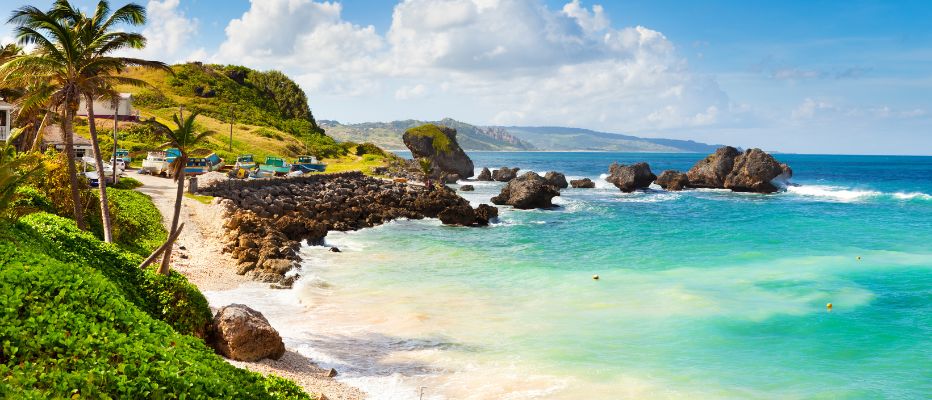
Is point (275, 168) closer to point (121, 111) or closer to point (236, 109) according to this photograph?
point (121, 111)

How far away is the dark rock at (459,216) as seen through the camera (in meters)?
55.2

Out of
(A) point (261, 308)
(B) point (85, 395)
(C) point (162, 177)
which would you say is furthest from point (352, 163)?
(B) point (85, 395)

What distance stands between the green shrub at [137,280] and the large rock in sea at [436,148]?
8497 centimetres

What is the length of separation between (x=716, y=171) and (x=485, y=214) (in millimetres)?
53767

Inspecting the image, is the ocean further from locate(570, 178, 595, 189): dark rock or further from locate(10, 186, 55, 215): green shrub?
locate(570, 178, 595, 189): dark rock

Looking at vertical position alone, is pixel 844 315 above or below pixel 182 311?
below

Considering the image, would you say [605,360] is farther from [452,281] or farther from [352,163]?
[352,163]

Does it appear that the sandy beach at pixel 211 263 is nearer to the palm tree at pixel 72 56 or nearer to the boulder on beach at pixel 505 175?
the palm tree at pixel 72 56

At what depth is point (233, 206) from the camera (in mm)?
46000

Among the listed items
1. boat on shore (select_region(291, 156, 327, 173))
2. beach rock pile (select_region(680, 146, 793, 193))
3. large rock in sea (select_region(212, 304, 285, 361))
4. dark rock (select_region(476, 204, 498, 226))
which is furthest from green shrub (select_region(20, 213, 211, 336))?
beach rock pile (select_region(680, 146, 793, 193))

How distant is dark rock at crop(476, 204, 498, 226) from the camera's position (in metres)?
56.0

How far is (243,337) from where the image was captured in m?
19.2

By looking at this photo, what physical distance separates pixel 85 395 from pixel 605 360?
1705cm

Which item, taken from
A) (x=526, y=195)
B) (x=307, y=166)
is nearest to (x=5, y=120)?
(x=307, y=166)
